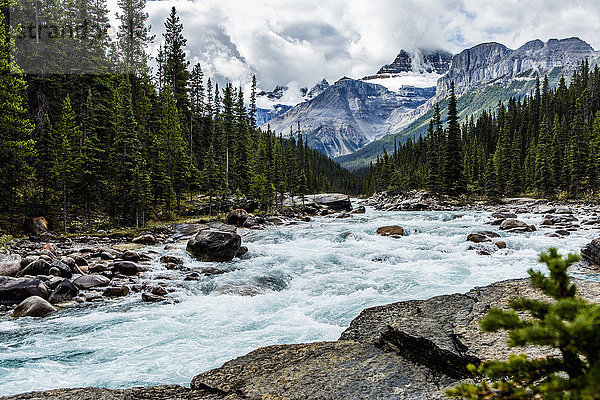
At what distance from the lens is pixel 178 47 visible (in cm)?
5372

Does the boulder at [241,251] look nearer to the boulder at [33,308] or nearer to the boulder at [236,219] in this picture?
the boulder at [33,308]

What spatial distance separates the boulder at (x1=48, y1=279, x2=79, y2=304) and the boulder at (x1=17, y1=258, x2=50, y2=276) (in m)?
1.93

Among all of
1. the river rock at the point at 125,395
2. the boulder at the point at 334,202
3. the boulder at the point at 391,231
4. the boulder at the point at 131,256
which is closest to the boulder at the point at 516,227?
the boulder at the point at 391,231

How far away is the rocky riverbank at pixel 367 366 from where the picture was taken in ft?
13.7

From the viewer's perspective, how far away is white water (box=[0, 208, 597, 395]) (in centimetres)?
695

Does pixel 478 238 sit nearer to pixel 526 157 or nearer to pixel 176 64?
pixel 176 64

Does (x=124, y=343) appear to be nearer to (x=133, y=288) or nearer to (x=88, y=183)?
(x=133, y=288)

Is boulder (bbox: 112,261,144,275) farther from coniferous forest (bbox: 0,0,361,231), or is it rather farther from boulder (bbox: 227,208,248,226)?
boulder (bbox: 227,208,248,226)

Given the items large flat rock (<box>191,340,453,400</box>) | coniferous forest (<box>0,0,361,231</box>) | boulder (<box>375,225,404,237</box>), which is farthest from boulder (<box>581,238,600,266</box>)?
coniferous forest (<box>0,0,361,231</box>)

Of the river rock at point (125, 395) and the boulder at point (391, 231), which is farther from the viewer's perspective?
the boulder at point (391, 231)

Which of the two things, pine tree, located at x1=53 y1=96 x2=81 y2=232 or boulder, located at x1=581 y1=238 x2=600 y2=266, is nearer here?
boulder, located at x1=581 y1=238 x2=600 y2=266

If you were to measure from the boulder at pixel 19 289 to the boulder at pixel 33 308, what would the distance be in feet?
2.51

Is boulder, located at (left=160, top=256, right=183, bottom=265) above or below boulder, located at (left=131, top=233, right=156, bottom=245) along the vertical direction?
below

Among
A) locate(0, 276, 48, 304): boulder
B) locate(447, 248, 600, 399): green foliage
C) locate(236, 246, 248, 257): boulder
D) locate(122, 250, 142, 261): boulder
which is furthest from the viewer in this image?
locate(236, 246, 248, 257): boulder
